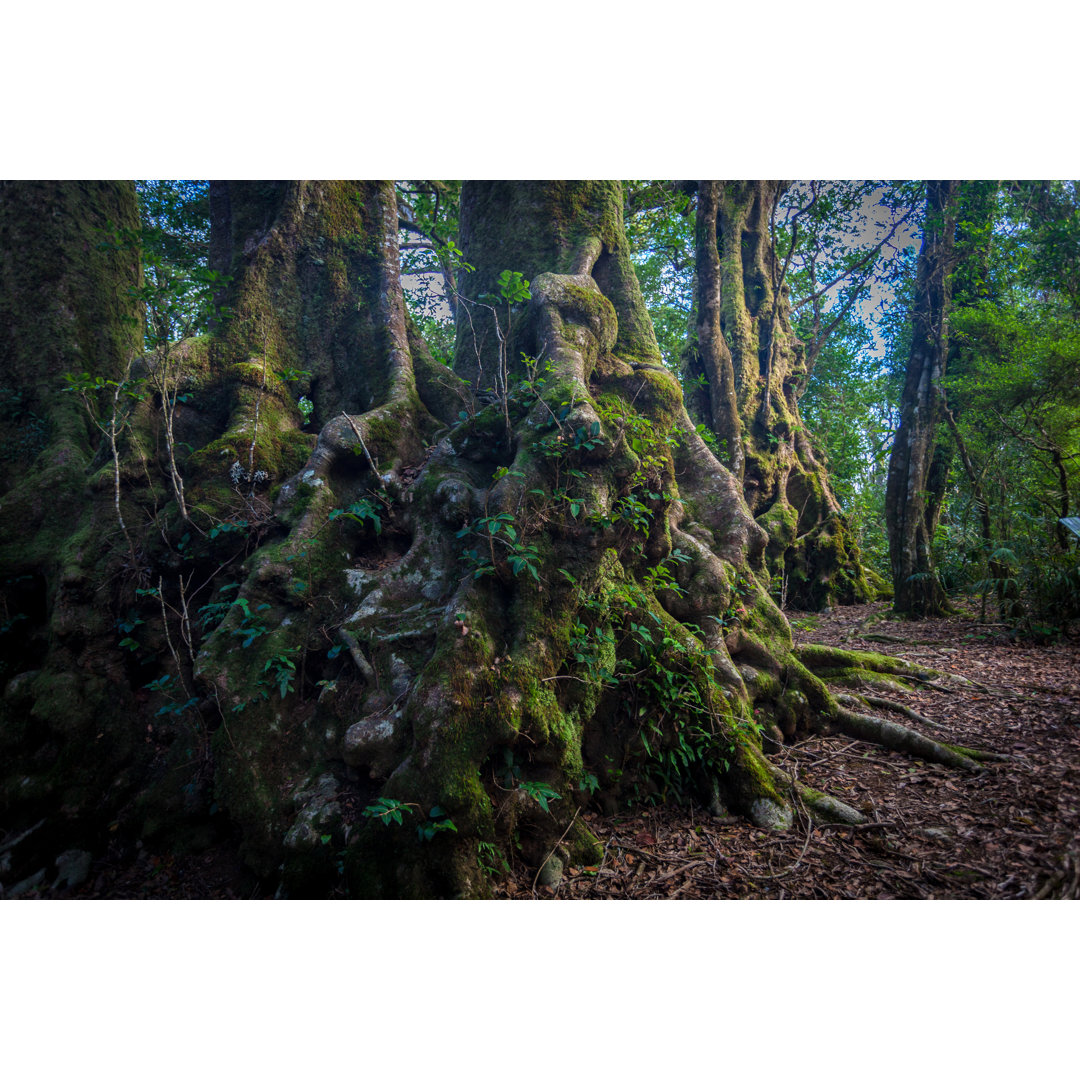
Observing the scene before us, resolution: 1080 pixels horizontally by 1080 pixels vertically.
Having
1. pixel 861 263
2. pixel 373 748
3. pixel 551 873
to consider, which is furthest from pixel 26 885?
pixel 861 263

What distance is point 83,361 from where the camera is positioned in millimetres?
4809

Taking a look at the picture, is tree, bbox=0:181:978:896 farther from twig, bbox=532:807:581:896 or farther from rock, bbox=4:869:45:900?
rock, bbox=4:869:45:900

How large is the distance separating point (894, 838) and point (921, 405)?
8028 mm

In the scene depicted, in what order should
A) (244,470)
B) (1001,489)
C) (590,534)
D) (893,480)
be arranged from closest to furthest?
(590,534) < (244,470) < (1001,489) < (893,480)

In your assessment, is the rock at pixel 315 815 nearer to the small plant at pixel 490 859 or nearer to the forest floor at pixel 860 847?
the forest floor at pixel 860 847

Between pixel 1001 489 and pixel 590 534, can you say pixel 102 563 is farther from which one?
pixel 1001 489

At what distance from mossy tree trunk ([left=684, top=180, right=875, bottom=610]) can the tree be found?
4.59 meters

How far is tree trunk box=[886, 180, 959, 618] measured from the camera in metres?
8.02

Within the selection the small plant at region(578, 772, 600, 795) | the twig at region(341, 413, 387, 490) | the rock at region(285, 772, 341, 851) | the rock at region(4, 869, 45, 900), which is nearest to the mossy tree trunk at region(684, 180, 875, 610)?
the twig at region(341, 413, 387, 490)

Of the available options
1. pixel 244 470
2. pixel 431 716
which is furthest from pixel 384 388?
pixel 431 716

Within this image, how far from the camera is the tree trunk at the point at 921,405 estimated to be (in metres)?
8.02

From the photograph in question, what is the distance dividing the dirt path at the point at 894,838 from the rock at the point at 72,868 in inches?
100

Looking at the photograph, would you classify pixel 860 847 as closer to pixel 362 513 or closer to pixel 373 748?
pixel 373 748

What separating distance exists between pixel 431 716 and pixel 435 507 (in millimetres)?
1608
